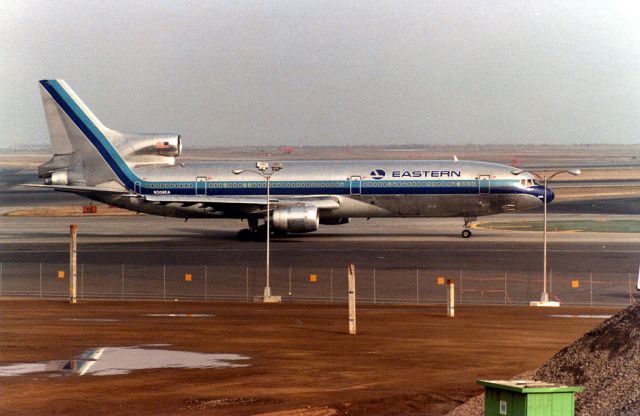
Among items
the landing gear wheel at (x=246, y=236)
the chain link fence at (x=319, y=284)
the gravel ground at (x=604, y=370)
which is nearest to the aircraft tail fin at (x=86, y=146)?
the landing gear wheel at (x=246, y=236)

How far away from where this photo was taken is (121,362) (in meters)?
35.0

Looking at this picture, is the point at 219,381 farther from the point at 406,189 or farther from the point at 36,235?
the point at 36,235

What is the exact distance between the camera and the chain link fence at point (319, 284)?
5712 cm

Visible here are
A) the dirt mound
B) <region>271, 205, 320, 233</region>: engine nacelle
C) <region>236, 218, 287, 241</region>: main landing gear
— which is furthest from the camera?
<region>236, 218, 287, 241</region>: main landing gear

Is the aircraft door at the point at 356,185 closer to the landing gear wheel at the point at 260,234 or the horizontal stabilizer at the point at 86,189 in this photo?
the landing gear wheel at the point at 260,234

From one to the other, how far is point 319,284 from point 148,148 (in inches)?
1170

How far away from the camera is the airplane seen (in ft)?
263

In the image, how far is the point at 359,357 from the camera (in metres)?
36.7

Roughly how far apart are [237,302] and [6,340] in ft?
56.3

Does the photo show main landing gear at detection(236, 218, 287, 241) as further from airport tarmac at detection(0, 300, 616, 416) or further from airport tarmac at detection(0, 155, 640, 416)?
airport tarmac at detection(0, 300, 616, 416)

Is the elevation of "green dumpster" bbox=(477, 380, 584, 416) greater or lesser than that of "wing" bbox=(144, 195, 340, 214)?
lesser

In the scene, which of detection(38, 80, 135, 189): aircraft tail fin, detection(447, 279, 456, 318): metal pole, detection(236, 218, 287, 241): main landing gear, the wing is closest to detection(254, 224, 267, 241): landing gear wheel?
detection(236, 218, 287, 241): main landing gear

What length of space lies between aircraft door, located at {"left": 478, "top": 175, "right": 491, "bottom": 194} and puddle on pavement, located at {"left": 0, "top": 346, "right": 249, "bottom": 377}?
45.6 metres

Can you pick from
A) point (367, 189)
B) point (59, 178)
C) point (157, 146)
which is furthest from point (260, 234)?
point (59, 178)
